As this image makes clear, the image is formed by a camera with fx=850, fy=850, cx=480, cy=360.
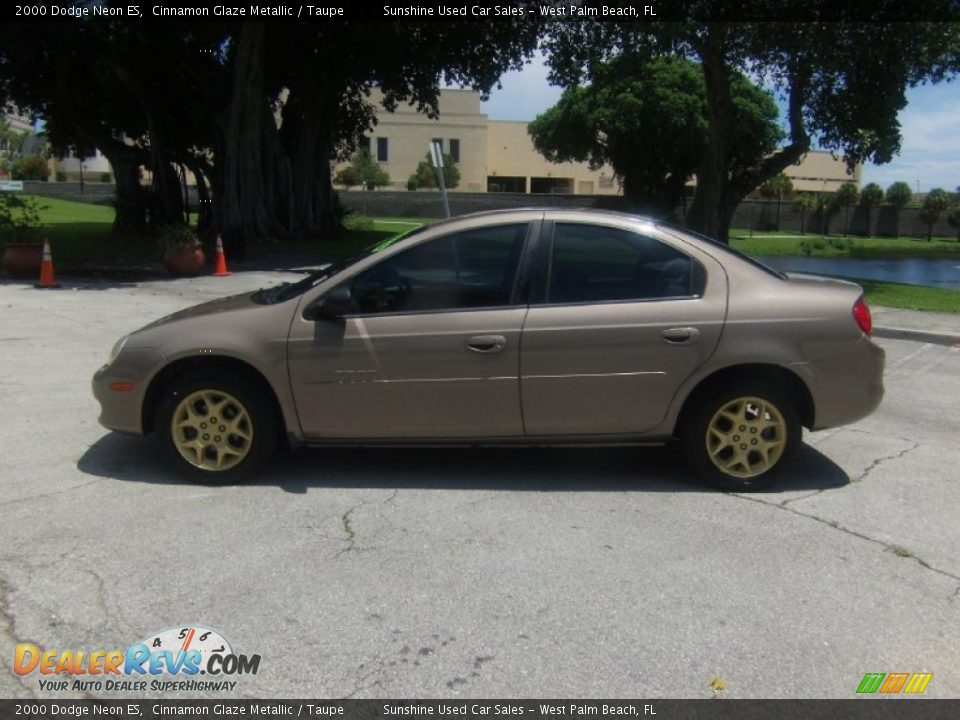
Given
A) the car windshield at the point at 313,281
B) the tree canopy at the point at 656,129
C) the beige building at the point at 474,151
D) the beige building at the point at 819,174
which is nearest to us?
the car windshield at the point at 313,281

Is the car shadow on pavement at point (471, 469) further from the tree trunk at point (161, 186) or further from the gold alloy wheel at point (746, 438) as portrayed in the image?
the tree trunk at point (161, 186)

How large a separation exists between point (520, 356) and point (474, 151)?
74006 millimetres

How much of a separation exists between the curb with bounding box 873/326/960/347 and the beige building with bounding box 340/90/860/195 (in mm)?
60955

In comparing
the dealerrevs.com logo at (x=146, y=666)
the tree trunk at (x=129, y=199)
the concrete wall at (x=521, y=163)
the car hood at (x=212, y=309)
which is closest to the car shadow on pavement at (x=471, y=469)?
the car hood at (x=212, y=309)

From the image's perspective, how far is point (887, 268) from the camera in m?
25.6

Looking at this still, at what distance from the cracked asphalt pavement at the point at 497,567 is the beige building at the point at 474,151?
6620cm

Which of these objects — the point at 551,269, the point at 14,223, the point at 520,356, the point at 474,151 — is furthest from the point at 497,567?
the point at 474,151

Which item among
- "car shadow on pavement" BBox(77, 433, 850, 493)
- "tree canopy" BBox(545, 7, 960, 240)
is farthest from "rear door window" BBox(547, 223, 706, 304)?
"tree canopy" BBox(545, 7, 960, 240)

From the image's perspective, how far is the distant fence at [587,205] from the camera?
52.3 m

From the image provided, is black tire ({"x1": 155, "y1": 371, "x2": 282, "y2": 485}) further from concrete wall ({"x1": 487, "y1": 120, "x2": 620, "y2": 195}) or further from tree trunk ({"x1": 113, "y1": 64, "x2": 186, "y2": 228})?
concrete wall ({"x1": 487, "y1": 120, "x2": 620, "y2": 195})

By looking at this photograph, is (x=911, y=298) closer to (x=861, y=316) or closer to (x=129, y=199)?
(x=861, y=316)

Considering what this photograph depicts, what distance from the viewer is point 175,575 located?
12.7 ft

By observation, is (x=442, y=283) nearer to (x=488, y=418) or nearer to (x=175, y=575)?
(x=488, y=418)

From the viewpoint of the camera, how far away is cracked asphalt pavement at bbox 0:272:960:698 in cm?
321
